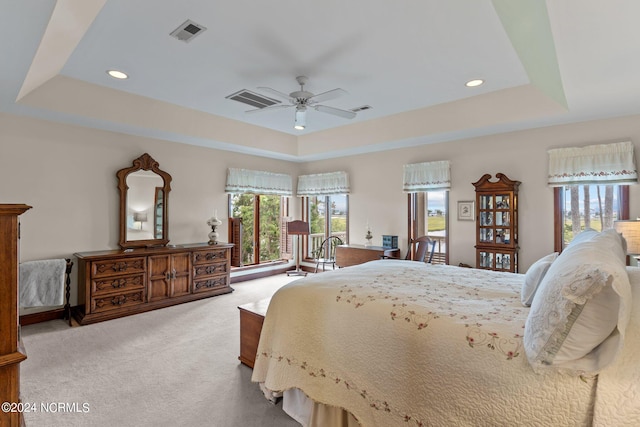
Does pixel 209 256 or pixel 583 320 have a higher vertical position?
pixel 583 320

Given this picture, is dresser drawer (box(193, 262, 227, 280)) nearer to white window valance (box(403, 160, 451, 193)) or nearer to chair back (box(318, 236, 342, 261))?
chair back (box(318, 236, 342, 261))

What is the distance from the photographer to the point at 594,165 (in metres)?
3.75

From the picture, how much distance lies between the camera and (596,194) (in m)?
3.94

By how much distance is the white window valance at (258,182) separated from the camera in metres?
5.62

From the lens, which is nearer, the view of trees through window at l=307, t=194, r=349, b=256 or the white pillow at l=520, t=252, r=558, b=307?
the white pillow at l=520, t=252, r=558, b=307

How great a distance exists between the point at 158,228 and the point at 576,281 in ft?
16.1

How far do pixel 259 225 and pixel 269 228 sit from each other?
0.30 metres

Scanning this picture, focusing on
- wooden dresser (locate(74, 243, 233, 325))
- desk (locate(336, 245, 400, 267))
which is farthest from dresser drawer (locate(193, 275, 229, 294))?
desk (locate(336, 245, 400, 267))

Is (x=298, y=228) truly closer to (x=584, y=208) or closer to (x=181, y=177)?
(x=181, y=177)

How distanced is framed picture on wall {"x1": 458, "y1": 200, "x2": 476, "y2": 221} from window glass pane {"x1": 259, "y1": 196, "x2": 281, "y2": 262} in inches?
139

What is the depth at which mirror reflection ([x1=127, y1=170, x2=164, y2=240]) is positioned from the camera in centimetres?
451

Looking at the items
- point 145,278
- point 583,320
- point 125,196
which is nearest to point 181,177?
point 125,196

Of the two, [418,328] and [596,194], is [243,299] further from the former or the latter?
[596,194]

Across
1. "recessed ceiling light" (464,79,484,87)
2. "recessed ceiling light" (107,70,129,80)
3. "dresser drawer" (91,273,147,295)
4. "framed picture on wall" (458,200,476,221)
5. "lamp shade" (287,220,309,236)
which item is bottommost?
"dresser drawer" (91,273,147,295)
